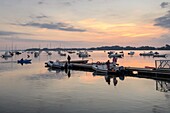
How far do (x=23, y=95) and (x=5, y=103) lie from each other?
3.45m

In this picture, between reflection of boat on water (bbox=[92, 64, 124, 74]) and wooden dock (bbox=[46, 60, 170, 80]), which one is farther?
reflection of boat on water (bbox=[92, 64, 124, 74])

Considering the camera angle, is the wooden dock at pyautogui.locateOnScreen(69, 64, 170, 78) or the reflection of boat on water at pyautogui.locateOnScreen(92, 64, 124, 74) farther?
the reflection of boat on water at pyautogui.locateOnScreen(92, 64, 124, 74)

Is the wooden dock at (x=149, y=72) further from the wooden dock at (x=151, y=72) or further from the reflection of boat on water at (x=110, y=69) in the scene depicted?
the reflection of boat on water at (x=110, y=69)

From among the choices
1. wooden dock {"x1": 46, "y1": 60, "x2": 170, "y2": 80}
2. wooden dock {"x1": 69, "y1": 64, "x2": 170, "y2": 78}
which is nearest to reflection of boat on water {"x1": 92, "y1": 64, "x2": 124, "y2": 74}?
wooden dock {"x1": 46, "y1": 60, "x2": 170, "y2": 80}

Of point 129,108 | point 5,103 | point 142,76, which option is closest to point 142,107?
point 129,108

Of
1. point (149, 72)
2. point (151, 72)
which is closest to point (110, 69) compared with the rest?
point (149, 72)

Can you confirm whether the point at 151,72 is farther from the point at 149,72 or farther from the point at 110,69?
the point at 110,69

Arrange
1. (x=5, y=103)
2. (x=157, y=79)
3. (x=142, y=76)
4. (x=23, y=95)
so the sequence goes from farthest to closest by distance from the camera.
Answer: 1. (x=142, y=76)
2. (x=157, y=79)
3. (x=23, y=95)
4. (x=5, y=103)

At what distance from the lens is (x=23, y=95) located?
22.5 m

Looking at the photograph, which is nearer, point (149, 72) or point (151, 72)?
point (151, 72)

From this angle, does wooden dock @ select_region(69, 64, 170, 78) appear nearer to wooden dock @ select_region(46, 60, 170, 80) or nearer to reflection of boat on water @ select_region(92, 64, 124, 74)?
wooden dock @ select_region(46, 60, 170, 80)

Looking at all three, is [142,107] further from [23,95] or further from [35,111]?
[23,95]

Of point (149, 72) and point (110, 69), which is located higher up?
point (110, 69)

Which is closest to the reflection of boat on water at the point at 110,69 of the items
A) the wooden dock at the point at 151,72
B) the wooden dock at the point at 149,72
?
the wooden dock at the point at 151,72
